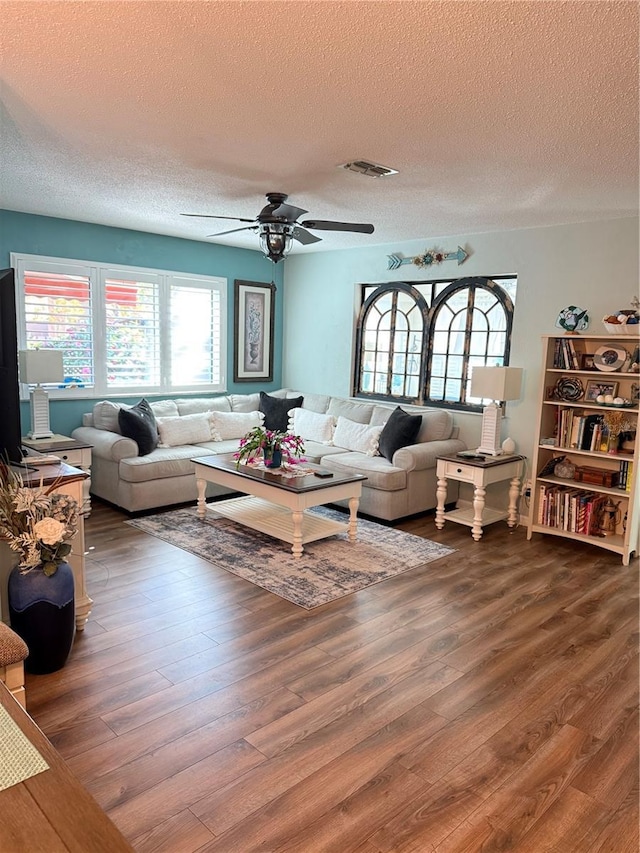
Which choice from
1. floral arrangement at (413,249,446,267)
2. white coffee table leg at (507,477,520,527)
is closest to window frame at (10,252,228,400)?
floral arrangement at (413,249,446,267)

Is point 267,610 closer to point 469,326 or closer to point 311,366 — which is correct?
point 469,326

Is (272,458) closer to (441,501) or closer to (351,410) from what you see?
(441,501)

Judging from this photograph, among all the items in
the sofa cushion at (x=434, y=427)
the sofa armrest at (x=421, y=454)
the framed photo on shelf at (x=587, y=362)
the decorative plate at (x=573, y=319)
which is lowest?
the sofa armrest at (x=421, y=454)

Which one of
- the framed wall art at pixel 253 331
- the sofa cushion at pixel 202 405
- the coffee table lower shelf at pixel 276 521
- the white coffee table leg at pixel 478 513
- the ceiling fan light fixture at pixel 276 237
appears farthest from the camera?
the framed wall art at pixel 253 331

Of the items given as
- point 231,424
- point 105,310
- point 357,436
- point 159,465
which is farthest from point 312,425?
point 105,310

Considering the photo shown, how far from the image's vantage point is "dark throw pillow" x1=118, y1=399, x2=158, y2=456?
5.28 m

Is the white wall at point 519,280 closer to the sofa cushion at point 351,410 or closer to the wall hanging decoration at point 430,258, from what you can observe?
the wall hanging decoration at point 430,258

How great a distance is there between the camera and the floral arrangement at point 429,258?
568 centimetres

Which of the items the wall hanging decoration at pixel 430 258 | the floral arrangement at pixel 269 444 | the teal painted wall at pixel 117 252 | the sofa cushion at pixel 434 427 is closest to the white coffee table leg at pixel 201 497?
the floral arrangement at pixel 269 444

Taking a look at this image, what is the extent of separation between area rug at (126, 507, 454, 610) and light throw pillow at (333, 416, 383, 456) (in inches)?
32.0

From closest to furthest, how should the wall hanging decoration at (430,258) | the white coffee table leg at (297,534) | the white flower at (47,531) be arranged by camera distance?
the white flower at (47,531) → the white coffee table leg at (297,534) → the wall hanging decoration at (430,258)

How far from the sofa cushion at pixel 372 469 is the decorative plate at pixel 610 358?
1.75 m

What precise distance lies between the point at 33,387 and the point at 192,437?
150 centimetres

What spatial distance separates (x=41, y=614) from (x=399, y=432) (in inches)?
138
